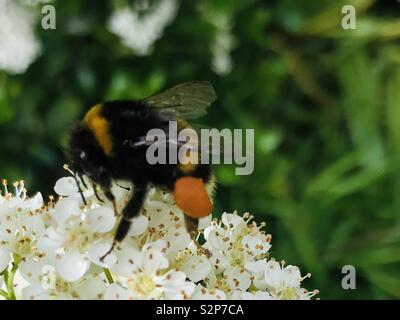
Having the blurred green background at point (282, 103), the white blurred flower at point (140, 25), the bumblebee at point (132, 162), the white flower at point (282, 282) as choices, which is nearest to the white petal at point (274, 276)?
the white flower at point (282, 282)

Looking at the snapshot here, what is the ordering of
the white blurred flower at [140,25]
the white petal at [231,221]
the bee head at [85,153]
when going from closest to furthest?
the bee head at [85,153] → the white petal at [231,221] → the white blurred flower at [140,25]

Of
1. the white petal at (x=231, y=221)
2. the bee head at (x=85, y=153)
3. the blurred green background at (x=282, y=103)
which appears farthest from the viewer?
the blurred green background at (x=282, y=103)

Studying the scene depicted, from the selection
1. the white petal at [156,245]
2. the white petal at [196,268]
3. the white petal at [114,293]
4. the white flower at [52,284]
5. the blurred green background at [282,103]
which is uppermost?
the blurred green background at [282,103]

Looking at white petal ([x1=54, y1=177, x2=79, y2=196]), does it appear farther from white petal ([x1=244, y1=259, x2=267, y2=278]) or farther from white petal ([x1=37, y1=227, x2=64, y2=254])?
white petal ([x1=244, y1=259, x2=267, y2=278])

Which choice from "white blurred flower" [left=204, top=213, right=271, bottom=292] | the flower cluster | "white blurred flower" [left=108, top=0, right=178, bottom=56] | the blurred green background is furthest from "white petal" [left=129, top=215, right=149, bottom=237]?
"white blurred flower" [left=108, top=0, right=178, bottom=56]

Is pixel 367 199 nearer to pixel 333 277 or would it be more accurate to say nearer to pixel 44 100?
pixel 333 277

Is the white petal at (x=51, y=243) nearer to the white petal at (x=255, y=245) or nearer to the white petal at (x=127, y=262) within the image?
the white petal at (x=127, y=262)
